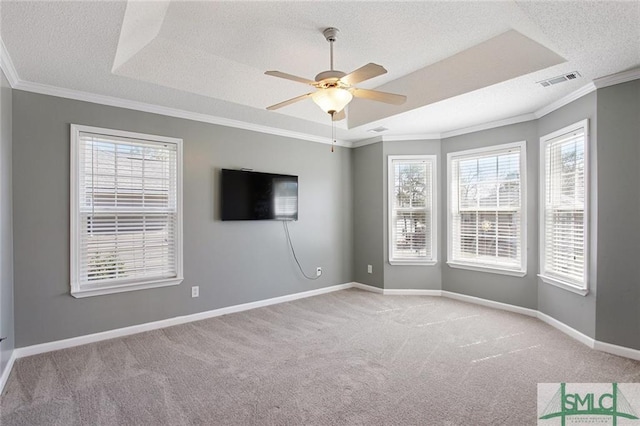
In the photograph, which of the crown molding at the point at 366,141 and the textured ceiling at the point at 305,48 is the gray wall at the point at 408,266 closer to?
the crown molding at the point at 366,141

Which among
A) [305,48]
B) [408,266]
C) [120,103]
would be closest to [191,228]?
[120,103]

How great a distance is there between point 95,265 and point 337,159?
3707 mm

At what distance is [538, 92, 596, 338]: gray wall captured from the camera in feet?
10.6

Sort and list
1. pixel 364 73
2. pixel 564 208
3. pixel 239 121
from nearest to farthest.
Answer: pixel 364 73
pixel 564 208
pixel 239 121

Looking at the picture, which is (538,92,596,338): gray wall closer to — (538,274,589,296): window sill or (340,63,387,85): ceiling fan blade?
(538,274,589,296): window sill

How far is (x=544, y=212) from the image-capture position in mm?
3979

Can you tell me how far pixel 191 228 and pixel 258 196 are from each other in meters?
0.96

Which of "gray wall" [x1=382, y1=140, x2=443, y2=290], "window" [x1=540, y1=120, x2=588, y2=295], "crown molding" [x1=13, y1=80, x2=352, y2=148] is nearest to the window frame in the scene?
"window" [x1=540, y1=120, x2=588, y2=295]

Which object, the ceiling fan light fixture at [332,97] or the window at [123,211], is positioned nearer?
the ceiling fan light fixture at [332,97]

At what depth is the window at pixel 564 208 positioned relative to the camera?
134 inches

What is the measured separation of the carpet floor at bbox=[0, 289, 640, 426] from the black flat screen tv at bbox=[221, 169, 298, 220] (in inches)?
54.5

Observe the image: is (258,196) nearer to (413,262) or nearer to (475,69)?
(413,262)

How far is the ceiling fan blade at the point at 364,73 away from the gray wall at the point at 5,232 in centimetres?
268

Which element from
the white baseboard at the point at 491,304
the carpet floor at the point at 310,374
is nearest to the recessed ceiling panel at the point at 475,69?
the carpet floor at the point at 310,374
